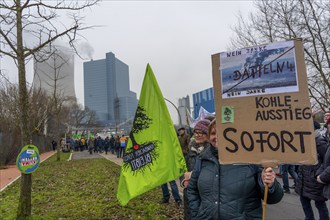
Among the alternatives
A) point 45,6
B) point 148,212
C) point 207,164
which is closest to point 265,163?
point 207,164

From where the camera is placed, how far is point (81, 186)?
12023 millimetres

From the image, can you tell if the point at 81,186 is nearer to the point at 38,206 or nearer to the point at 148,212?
the point at 38,206

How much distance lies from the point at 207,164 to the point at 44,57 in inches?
248

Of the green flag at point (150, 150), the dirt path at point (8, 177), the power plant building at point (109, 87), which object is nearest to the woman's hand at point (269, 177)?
the green flag at point (150, 150)

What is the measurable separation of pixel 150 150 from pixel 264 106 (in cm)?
259

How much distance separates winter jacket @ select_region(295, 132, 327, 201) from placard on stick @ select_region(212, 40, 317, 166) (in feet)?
9.70

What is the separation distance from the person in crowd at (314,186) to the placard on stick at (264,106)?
3.02 metres

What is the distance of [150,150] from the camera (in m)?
5.04

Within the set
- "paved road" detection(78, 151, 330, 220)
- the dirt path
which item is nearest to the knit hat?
"paved road" detection(78, 151, 330, 220)

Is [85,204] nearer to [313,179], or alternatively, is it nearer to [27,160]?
[27,160]

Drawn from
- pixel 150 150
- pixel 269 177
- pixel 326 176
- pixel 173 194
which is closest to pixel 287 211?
pixel 173 194

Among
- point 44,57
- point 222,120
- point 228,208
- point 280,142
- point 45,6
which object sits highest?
point 45,6

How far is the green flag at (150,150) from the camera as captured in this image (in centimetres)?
491

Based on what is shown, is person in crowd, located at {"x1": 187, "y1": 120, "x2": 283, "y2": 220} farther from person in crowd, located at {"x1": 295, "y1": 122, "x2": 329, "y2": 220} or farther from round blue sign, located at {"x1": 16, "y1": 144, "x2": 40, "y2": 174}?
round blue sign, located at {"x1": 16, "y1": 144, "x2": 40, "y2": 174}
